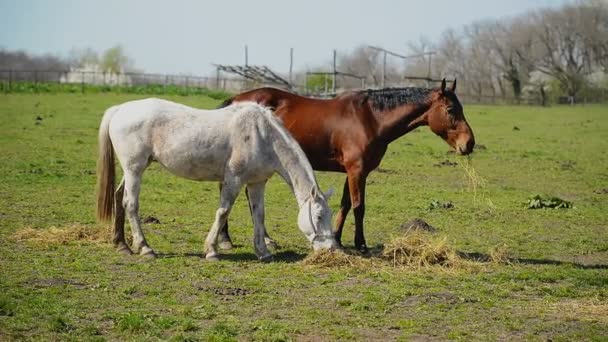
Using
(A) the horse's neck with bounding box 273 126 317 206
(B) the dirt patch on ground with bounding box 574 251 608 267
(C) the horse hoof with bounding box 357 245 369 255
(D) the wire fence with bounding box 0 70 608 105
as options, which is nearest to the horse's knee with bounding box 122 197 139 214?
(A) the horse's neck with bounding box 273 126 317 206

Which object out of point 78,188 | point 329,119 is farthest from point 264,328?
point 78,188

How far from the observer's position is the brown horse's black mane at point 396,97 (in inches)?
400

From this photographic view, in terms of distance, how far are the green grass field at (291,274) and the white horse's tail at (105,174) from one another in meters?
0.49

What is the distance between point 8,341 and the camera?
19.7 ft

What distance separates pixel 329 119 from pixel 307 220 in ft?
5.94

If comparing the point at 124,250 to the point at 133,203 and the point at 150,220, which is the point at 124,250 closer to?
the point at 133,203

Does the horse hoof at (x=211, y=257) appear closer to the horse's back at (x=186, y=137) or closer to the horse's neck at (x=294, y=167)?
the horse's back at (x=186, y=137)

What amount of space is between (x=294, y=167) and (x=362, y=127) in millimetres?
1291

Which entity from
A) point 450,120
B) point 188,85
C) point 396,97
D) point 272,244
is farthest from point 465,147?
point 188,85

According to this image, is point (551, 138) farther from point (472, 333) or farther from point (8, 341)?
point (8, 341)

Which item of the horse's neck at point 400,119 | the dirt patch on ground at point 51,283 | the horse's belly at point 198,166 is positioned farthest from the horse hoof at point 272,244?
the dirt patch on ground at point 51,283

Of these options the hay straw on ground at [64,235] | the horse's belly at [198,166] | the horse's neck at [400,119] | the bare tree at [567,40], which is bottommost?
the hay straw on ground at [64,235]

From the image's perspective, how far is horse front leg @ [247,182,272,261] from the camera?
9.44 meters

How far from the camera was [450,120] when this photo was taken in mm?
9945
